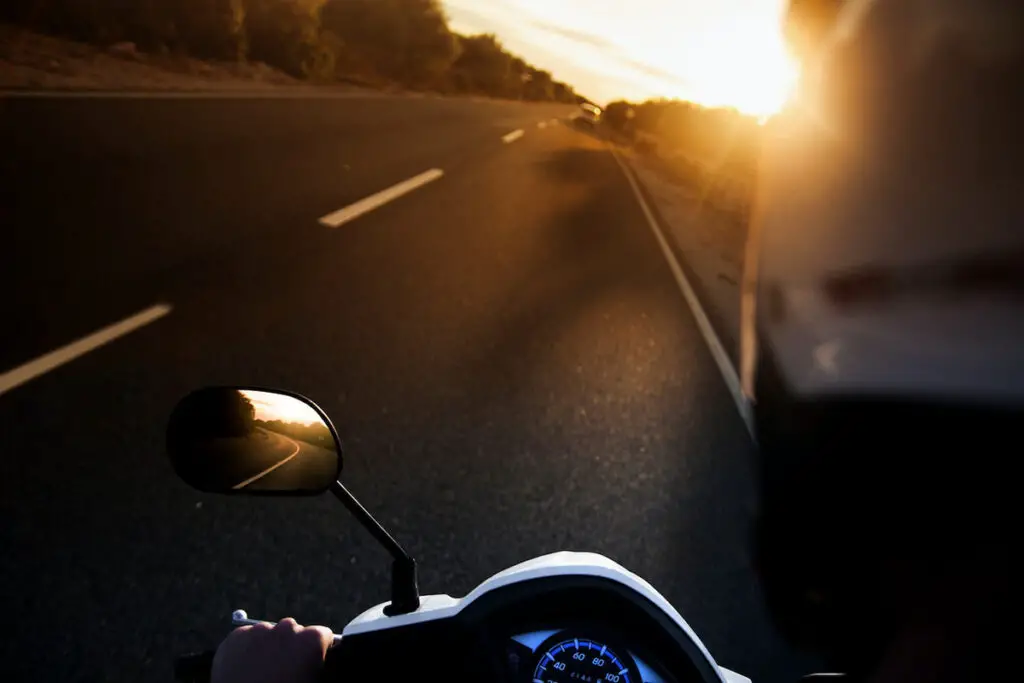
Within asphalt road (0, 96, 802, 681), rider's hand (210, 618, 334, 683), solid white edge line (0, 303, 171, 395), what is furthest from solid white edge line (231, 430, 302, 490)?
solid white edge line (0, 303, 171, 395)

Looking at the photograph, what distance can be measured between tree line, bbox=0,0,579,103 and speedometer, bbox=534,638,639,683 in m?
17.0

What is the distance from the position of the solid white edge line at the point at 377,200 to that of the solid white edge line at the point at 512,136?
874 cm

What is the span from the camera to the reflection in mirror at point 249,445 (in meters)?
1.47

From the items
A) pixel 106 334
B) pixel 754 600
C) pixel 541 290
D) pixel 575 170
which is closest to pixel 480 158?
pixel 575 170

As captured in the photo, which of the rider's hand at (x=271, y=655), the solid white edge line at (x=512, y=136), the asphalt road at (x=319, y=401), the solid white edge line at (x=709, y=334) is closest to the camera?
the rider's hand at (x=271, y=655)

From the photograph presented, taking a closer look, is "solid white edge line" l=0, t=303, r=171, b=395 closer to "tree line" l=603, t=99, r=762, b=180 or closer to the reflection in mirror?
the reflection in mirror

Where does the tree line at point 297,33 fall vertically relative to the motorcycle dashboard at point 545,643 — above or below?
below

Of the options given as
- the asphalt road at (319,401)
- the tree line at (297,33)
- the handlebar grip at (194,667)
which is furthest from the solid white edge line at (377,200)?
the handlebar grip at (194,667)

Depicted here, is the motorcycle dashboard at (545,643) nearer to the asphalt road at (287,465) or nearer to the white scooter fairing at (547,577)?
the white scooter fairing at (547,577)

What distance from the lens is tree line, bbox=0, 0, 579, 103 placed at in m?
16.1

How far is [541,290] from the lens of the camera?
26.9 ft

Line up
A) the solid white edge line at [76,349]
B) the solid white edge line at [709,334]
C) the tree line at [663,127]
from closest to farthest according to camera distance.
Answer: the solid white edge line at [76,349] → the solid white edge line at [709,334] → the tree line at [663,127]

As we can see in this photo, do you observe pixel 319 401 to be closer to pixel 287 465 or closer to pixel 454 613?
pixel 287 465

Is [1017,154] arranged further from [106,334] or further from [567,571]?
[106,334]
